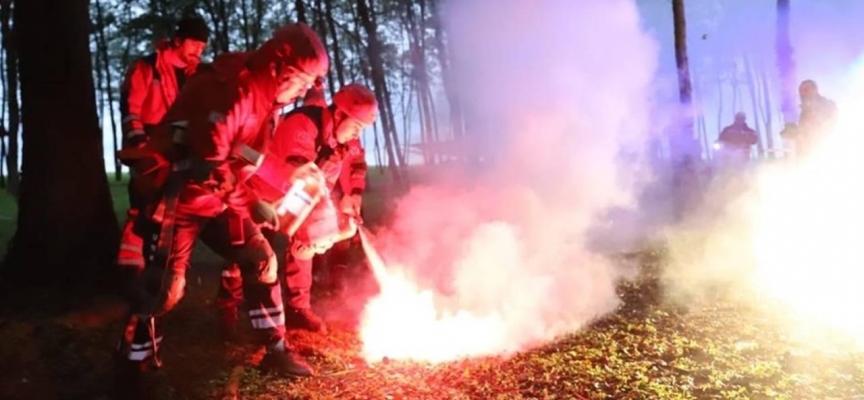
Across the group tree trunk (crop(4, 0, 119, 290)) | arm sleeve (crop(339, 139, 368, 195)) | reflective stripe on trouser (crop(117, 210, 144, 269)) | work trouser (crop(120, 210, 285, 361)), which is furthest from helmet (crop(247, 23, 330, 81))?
tree trunk (crop(4, 0, 119, 290))

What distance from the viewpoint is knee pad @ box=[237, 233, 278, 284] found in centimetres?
455

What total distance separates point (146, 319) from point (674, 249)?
805 centimetres

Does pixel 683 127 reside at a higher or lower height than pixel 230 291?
higher

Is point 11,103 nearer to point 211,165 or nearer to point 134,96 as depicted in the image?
point 134,96

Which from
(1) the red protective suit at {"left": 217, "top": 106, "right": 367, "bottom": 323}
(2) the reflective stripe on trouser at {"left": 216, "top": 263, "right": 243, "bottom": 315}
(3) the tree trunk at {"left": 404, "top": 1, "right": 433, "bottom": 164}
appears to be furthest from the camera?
(3) the tree trunk at {"left": 404, "top": 1, "right": 433, "bottom": 164}

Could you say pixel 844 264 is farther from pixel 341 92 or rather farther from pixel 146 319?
pixel 146 319

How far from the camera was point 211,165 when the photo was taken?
402 cm

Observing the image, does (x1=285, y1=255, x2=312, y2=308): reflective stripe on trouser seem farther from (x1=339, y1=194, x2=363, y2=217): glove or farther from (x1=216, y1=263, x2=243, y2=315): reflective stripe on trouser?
(x1=339, y1=194, x2=363, y2=217): glove

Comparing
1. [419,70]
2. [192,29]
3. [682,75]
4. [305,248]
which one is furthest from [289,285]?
[419,70]

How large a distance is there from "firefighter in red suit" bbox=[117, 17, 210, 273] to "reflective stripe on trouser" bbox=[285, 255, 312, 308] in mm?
1666

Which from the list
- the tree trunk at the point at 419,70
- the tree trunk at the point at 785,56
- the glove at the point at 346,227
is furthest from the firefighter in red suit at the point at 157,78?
the tree trunk at the point at 419,70

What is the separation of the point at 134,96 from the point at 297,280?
2062 millimetres

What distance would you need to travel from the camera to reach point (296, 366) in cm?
464

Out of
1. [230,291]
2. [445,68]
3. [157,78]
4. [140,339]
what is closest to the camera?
[140,339]
